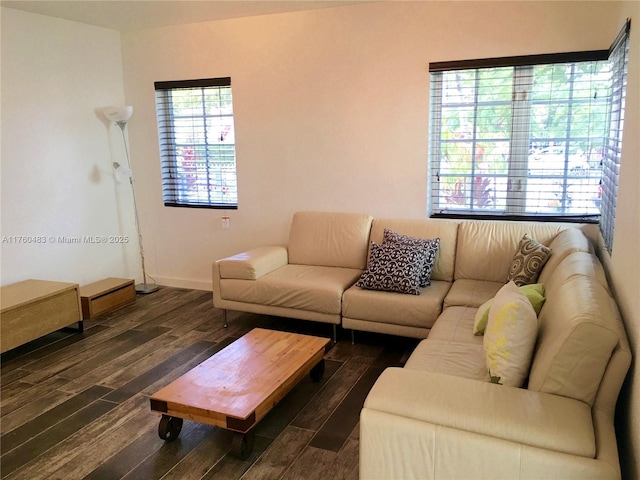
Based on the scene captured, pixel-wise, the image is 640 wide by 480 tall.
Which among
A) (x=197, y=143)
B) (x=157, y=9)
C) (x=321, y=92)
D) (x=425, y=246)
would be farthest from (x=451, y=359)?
(x=157, y=9)

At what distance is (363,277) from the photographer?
11.9ft

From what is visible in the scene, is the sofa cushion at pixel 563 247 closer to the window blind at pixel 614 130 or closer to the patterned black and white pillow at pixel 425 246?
the window blind at pixel 614 130

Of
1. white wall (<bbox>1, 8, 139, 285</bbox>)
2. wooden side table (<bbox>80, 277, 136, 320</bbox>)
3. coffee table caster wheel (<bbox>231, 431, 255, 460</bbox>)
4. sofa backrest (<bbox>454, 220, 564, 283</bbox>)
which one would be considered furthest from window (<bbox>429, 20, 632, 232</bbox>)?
white wall (<bbox>1, 8, 139, 285</bbox>)

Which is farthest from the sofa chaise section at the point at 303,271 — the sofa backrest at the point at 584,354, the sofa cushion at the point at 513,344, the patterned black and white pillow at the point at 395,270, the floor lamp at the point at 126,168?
the sofa backrest at the point at 584,354

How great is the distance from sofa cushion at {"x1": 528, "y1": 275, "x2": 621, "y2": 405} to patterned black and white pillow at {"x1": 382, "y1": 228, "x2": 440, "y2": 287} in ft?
5.75

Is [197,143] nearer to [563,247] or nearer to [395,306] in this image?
[395,306]

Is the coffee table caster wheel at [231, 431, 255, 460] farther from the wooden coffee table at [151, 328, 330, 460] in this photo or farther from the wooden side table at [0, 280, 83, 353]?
the wooden side table at [0, 280, 83, 353]

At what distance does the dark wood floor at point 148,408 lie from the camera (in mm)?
2330

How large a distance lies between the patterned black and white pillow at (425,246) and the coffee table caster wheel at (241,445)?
1775 millimetres

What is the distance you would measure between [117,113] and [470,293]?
3512 mm

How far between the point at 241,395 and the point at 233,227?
2.66m

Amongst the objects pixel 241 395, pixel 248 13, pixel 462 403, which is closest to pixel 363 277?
pixel 241 395

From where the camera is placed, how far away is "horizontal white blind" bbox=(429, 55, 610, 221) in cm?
354

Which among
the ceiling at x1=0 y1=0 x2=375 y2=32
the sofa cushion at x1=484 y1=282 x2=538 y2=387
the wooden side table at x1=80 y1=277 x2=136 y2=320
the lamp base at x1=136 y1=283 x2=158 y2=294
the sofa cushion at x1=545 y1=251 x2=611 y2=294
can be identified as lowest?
the lamp base at x1=136 y1=283 x2=158 y2=294
